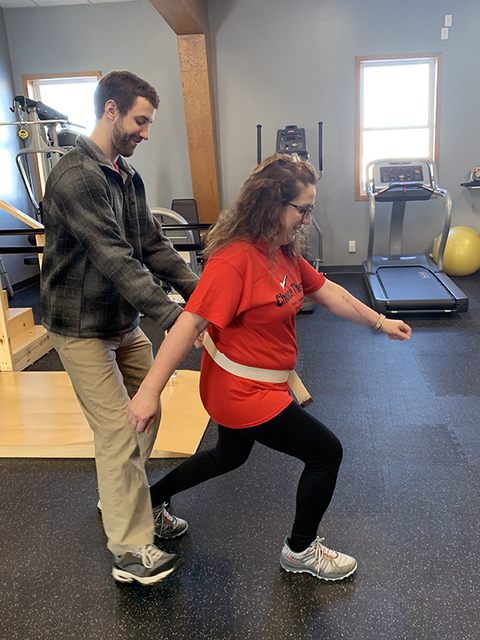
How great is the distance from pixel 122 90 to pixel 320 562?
5.43ft

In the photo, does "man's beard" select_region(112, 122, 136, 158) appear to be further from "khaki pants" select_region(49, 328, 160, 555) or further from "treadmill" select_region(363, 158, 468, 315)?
"treadmill" select_region(363, 158, 468, 315)

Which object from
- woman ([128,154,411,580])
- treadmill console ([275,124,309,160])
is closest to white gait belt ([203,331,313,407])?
woman ([128,154,411,580])

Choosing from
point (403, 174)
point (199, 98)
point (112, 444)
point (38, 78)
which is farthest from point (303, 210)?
point (38, 78)

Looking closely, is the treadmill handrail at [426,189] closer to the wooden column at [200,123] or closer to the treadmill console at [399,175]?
the treadmill console at [399,175]

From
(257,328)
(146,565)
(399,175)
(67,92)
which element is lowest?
(146,565)

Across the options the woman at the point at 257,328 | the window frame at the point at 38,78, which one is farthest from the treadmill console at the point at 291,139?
the woman at the point at 257,328

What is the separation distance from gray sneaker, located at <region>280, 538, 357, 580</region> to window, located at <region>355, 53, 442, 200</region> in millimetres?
5283

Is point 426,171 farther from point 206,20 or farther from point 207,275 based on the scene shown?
point 207,275

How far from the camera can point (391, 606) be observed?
1.57m

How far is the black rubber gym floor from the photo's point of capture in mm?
1542

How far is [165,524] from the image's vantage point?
1.89 m

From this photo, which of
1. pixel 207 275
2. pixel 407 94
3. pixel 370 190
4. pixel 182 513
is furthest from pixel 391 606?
pixel 407 94

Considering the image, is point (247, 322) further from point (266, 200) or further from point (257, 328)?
point (266, 200)

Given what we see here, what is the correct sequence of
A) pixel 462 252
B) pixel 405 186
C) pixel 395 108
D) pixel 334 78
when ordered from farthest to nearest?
pixel 395 108, pixel 334 78, pixel 462 252, pixel 405 186
